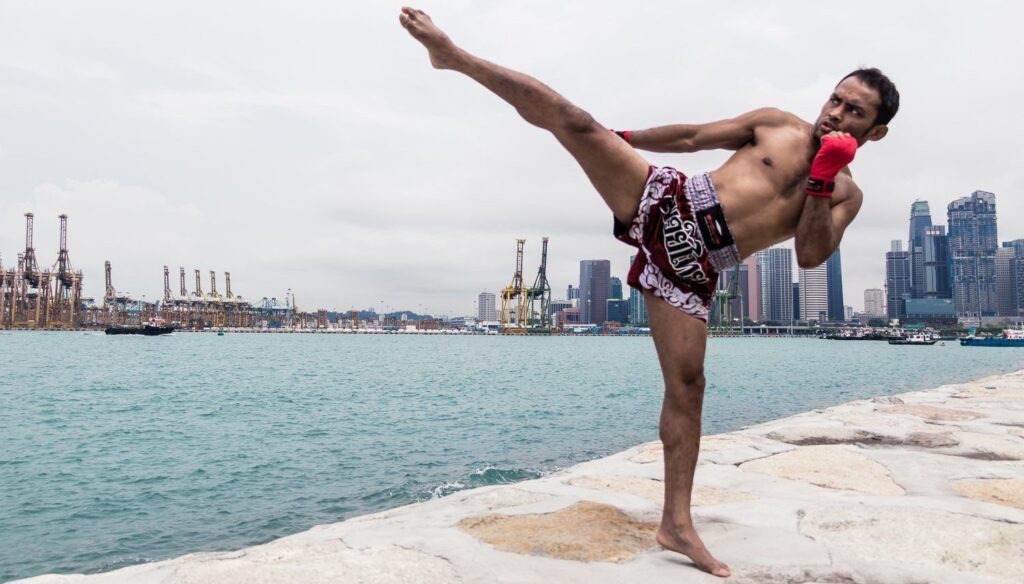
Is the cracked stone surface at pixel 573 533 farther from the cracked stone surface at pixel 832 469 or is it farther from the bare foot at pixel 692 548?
the cracked stone surface at pixel 832 469

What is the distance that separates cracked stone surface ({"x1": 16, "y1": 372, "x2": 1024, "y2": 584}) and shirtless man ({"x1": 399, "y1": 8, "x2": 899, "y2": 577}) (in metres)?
0.34

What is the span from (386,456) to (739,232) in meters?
9.22

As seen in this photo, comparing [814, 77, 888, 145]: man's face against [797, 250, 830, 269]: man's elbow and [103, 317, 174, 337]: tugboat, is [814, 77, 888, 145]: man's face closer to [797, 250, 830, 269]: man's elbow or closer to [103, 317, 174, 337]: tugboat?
[797, 250, 830, 269]: man's elbow

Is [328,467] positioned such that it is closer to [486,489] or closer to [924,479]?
[486,489]

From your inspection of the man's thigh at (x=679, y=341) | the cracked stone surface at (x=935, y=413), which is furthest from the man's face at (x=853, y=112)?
the cracked stone surface at (x=935, y=413)

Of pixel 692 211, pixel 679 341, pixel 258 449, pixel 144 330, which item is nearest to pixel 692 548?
pixel 679 341

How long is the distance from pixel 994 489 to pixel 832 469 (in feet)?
2.76

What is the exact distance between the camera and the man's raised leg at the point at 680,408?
92.0 inches

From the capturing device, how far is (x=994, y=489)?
356 cm

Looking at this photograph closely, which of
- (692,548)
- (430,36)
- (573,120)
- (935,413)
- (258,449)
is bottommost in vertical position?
(258,449)

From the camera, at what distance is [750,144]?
2.54 m

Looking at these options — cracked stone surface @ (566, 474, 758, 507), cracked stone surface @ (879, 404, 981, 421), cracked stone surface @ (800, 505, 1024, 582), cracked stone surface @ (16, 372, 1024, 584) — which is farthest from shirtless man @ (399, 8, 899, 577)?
cracked stone surface @ (879, 404, 981, 421)

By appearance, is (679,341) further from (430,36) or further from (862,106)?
(430,36)

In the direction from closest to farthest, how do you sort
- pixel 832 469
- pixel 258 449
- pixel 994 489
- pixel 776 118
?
1. pixel 776 118
2. pixel 994 489
3. pixel 832 469
4. pixel 258 449
